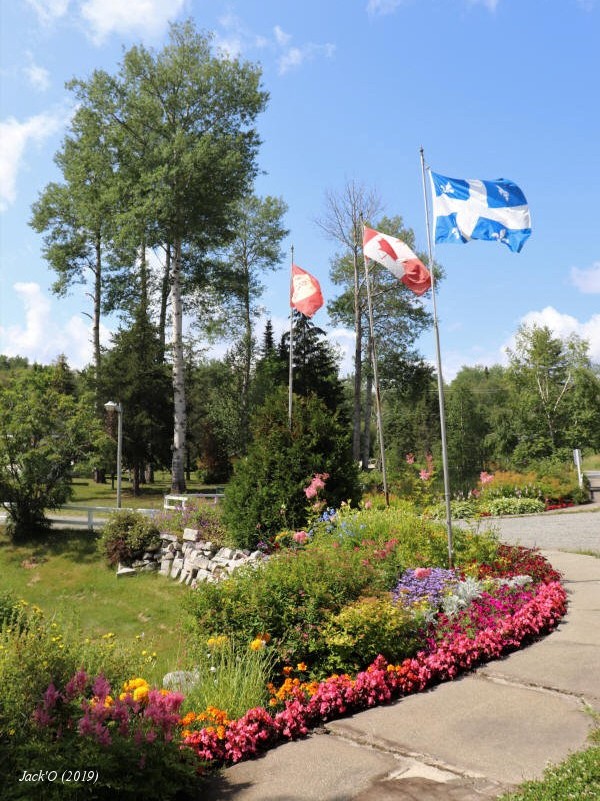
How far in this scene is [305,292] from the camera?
499 inches

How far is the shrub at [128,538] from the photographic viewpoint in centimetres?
1410

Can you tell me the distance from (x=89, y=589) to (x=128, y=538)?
4.88ft

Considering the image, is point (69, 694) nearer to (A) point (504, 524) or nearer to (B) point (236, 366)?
(A) point (504, 524)

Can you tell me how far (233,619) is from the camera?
568 centimetres

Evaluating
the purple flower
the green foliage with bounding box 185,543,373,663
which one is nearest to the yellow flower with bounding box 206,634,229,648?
the green foliage with bounding box 185,543,373,663

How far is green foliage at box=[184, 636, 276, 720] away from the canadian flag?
6.33 metres

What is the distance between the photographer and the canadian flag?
9883 mm

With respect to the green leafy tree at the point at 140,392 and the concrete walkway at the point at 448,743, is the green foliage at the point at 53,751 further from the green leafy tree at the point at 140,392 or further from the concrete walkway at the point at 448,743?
the green leafy tree at the point at 140,392

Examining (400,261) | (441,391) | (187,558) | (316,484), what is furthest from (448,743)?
(187,558)

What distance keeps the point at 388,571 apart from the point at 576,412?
23117mm

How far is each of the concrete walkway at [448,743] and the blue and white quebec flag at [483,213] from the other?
5416 mm

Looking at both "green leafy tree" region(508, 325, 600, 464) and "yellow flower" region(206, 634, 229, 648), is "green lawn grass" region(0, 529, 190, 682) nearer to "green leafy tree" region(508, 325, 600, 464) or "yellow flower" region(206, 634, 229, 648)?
"yellow flower" region(206, 634, 229, 648)

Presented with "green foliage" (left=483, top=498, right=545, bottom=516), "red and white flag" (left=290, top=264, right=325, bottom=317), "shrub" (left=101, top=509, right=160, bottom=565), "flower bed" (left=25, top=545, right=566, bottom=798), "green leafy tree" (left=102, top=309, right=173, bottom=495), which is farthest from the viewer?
"green leafy tree" (left=102, top=309, right=173, bottom=495)

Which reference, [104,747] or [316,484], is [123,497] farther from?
[104,747]
